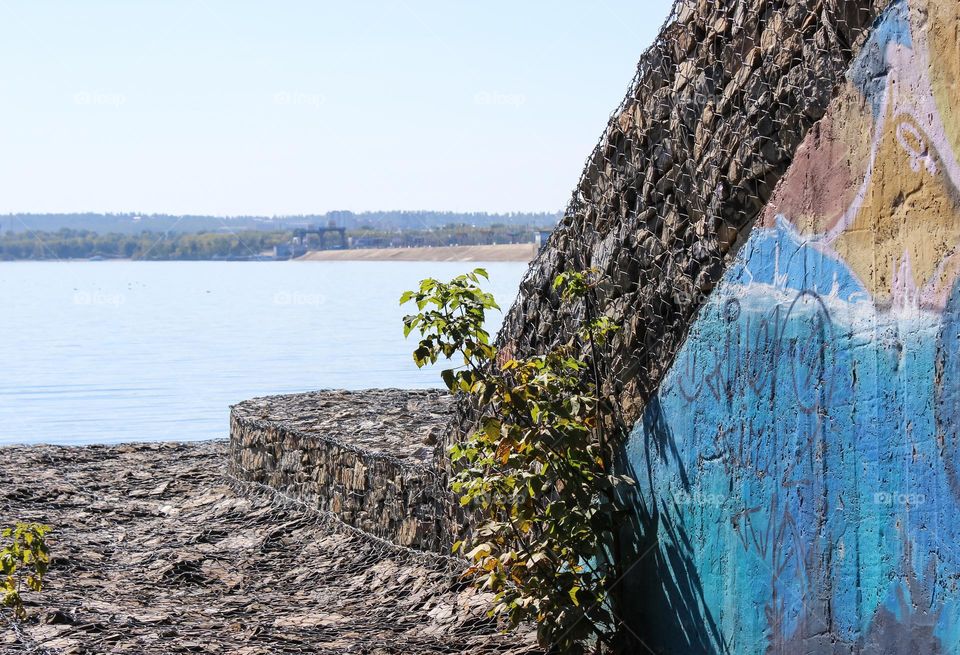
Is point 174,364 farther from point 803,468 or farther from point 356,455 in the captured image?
point 803,468

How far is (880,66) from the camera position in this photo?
4391mm

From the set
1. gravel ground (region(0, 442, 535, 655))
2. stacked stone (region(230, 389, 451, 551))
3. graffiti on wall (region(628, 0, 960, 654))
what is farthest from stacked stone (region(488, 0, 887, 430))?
stacked stone (region(230, 389, 451, 551))

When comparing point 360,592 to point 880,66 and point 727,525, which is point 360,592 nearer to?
point 727,525

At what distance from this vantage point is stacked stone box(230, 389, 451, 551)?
26.0 feet

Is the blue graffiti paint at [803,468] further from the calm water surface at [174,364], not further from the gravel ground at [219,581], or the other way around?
the calm water surface at [174,364]

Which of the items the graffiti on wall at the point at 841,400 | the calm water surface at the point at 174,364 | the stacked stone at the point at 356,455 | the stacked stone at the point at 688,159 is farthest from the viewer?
the calm water surface at the point at 174,364

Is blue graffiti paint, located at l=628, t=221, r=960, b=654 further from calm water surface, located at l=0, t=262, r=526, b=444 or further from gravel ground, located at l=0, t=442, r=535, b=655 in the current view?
calm water surface, located at l=0, t=262, r=526, b=444

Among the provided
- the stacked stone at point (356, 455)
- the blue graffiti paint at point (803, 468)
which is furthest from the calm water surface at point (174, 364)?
the blue graffiti paint at point (803, 468)

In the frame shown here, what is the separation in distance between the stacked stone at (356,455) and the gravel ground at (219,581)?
0.58 ft

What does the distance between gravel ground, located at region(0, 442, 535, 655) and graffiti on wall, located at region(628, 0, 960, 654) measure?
153 cm

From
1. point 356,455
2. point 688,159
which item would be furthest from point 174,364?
point 688,159

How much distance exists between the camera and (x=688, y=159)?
545 centimetres

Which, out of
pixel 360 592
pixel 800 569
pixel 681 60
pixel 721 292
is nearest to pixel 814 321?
pixel 721 292

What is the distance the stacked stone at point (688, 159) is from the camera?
4.80 metres
